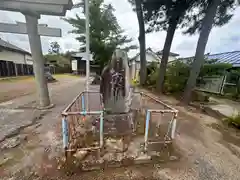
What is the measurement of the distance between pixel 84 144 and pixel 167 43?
7447mm

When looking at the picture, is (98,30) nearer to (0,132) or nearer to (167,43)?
(167,43)

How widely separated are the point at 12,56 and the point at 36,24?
1444 cm

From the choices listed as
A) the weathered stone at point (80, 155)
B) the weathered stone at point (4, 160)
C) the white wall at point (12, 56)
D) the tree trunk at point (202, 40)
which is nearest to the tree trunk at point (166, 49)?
the tree trunk at point (202, 40)

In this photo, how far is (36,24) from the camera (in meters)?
4.20

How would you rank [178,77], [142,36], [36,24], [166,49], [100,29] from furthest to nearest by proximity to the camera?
[100,29], [142,36], [166,49], [178,77], [36,24]

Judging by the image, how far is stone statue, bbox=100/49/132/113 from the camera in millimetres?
3197

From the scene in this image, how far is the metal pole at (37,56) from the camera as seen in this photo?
4.13 metres

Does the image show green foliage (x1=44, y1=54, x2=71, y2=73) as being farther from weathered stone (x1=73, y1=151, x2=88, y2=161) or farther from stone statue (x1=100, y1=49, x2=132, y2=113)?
weathered stone (x1=73, y1=151, x2=88, y2=161)

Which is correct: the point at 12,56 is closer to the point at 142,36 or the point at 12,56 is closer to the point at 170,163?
the point at 142,36

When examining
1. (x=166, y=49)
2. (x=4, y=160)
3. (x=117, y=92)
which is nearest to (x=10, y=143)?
(x=4, y=160)

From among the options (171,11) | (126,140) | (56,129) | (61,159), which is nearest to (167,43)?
(171,11)

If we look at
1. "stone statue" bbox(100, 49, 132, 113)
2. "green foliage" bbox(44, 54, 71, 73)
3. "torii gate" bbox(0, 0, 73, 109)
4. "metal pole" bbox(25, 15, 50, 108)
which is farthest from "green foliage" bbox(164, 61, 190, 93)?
"green foliage" bbox(44, 54, 71, 73)

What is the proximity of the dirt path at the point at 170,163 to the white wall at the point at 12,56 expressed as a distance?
1451 centimetres

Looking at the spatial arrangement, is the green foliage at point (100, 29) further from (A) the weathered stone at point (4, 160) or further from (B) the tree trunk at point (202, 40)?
(A) the weathered stone at point (4, 160)
